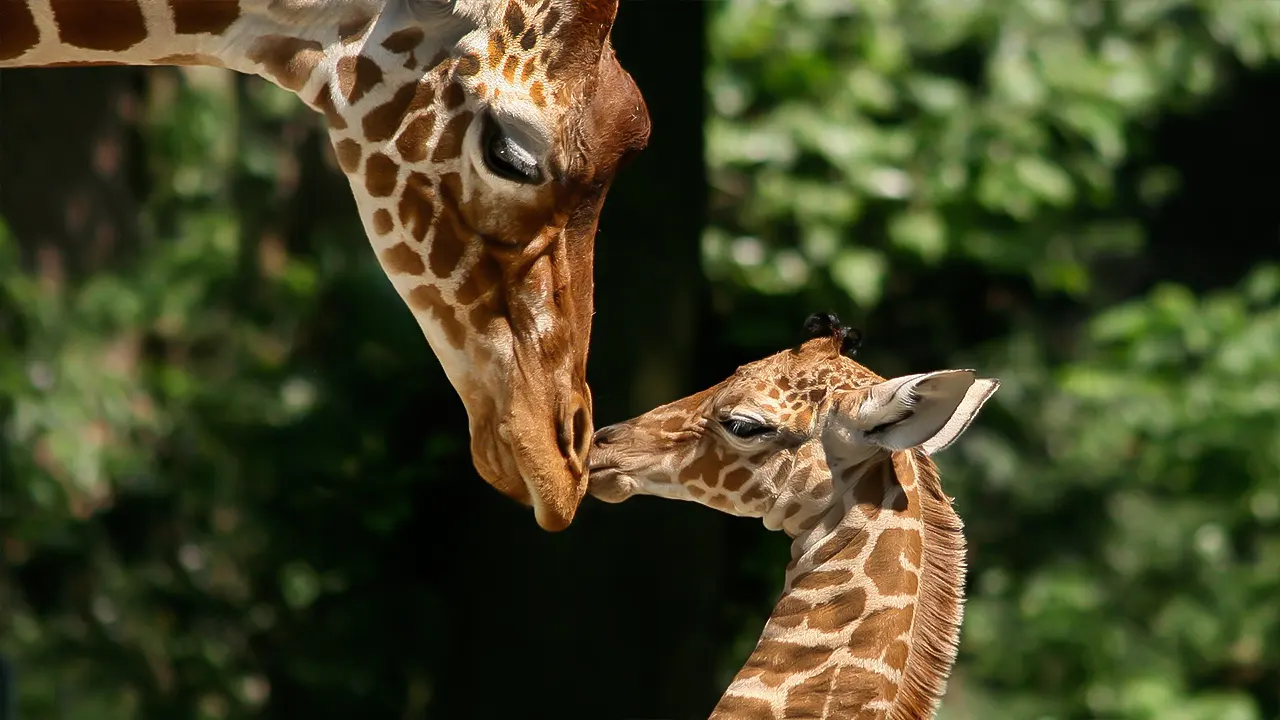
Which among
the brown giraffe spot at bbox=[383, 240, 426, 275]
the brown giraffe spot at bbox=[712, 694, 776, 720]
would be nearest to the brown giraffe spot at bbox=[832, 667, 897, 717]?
the brown giraffe spot at bbox=[712, 694, 776, 720]

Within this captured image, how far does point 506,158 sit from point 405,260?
214 mm

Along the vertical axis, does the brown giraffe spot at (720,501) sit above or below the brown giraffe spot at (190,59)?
below

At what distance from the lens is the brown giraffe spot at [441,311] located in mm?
2273

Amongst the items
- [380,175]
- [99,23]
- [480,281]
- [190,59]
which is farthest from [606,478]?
[99,23]

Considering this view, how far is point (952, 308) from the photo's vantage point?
6.20 meters

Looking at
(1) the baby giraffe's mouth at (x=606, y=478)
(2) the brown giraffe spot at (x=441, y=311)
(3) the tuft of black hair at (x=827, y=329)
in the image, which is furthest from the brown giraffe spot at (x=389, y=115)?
(3) the tuft of black hair at (x=827, y=329)

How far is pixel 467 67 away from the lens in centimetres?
220

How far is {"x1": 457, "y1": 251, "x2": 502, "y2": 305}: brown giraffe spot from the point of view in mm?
2250

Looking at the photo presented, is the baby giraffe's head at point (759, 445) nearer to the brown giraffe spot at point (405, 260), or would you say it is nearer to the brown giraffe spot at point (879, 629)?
the brown giraffe spot at point (879, 629)

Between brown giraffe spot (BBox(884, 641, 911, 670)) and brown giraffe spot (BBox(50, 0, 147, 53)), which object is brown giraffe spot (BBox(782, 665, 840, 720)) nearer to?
brown giraffe spot (BBox(884, 641, 911, 670))

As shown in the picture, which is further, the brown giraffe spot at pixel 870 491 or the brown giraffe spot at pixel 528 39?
the brown giraffe spot at pixel 870 491

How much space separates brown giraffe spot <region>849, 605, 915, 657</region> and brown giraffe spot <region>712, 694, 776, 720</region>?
165mm

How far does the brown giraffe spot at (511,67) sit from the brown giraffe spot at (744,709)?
1.04 meters

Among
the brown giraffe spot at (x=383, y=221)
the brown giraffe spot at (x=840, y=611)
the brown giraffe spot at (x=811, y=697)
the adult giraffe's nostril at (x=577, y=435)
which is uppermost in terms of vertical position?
the brown giraffe spot at (x=383, y=221)
